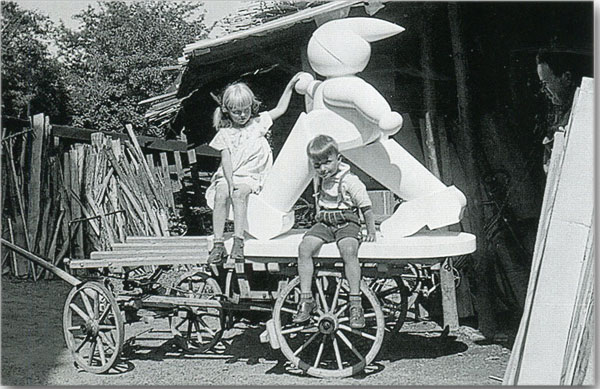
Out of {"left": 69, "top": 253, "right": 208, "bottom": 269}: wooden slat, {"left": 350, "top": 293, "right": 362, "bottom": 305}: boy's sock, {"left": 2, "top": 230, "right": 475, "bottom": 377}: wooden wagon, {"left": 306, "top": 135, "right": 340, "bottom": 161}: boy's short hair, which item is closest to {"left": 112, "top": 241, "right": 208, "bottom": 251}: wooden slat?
{"left": 2, "top": 230, "right": 475, "bottom": 377}: wooden wagon

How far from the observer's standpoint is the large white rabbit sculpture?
19.1 ft

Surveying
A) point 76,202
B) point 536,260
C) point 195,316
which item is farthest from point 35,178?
point 536,260

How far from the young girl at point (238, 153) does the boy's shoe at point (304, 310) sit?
790 millimetres

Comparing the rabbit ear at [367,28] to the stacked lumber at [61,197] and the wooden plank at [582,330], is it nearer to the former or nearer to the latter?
the wooden plank at [582,330]

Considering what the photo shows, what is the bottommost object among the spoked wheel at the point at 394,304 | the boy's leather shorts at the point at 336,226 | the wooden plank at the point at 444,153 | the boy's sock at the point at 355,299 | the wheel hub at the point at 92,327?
the spoked wheel at the point at 394,304

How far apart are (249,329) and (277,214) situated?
217cm

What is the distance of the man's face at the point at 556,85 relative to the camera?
6137 mm

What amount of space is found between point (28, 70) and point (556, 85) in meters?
22.3

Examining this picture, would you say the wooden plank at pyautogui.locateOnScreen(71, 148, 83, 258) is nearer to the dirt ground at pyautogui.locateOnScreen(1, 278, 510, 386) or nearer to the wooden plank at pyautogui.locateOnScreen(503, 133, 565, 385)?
the dirt ground at pyautogui.locateOnScreen(1, 278, 510, 386)

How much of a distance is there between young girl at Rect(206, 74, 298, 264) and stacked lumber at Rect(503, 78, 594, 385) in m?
2.47

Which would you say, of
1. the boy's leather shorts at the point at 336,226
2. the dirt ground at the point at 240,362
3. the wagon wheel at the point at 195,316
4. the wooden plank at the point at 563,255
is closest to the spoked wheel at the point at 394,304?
the dirt ground at the point at 240,362

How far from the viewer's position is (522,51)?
294 inches

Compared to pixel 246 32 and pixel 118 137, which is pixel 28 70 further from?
pixel 246 32

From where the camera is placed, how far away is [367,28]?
5.87 meters
